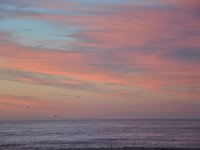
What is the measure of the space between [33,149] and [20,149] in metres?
2.57

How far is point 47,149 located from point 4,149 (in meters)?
7.07

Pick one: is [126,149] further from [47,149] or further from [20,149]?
[20,149]

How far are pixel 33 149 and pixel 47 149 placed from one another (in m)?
2.98

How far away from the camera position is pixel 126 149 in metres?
60.0

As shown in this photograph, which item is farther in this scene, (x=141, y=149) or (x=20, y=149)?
(x=20, y=149)

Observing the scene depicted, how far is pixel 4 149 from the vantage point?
6744 cm

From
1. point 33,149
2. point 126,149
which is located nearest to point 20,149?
point 33,149

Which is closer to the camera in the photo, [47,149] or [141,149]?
[141,149]

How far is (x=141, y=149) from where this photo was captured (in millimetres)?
59656

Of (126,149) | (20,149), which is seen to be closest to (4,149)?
(20,149)

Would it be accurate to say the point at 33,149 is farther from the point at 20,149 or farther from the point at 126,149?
the point at 126,149

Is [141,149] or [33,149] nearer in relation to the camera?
[141,149]

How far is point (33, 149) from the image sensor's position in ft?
230

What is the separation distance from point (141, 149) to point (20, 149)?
23.0 meters
